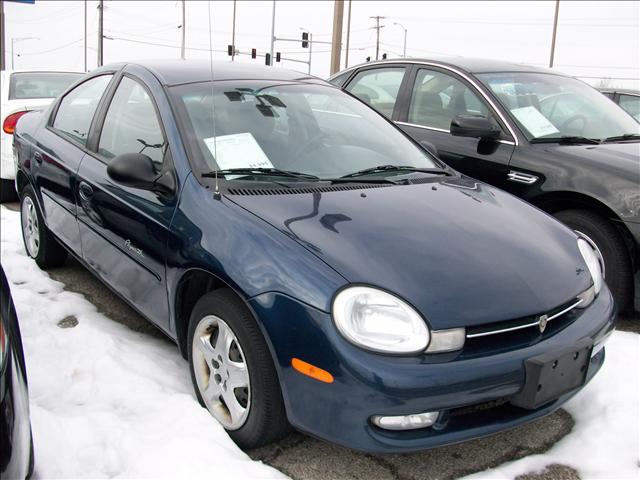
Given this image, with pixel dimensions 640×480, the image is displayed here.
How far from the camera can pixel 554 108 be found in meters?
4.54

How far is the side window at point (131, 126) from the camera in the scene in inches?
120

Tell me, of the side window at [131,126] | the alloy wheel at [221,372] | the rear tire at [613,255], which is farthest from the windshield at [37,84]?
the rear tire at [613,255]

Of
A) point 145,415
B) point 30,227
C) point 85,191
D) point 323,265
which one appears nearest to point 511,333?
point 323,265

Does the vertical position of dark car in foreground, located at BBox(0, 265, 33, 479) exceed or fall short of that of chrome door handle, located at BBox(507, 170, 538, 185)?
it falls short

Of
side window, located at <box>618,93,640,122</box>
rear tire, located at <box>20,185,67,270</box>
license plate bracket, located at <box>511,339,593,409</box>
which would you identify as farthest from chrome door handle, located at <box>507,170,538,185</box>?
side window, located at <box>618,93,640,122</box>

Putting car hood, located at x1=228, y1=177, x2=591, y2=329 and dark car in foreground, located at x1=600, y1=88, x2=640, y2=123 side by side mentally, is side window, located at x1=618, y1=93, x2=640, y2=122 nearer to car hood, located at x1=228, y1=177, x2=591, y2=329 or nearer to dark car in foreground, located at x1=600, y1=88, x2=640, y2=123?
dark car in foreground, located at x1=600, y1=88, x2=640, y2=123

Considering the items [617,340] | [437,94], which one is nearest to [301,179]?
[617,340]

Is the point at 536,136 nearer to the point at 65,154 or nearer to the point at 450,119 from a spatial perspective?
the point at 450,119

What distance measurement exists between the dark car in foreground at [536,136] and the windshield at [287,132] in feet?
1.67

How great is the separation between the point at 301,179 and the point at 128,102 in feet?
4.04

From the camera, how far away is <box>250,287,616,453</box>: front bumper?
200 cm

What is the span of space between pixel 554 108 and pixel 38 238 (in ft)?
12.5

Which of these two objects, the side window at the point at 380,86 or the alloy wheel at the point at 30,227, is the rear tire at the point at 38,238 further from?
the side window at the point at 380,86

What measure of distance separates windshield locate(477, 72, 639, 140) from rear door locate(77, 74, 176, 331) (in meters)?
2.52
